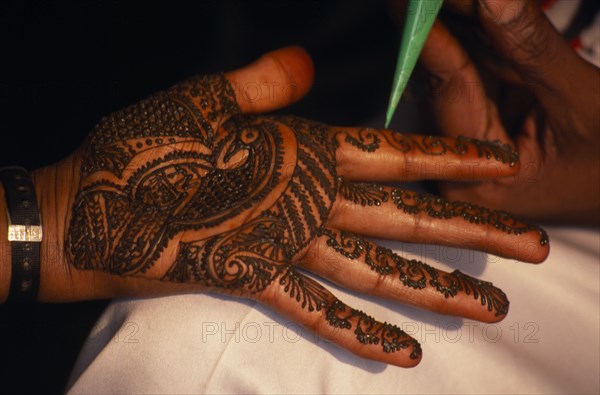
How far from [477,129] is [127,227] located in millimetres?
897

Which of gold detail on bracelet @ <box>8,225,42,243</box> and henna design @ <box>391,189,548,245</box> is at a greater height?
henna design @ <box>391,189,548,245</box>

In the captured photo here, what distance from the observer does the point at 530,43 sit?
1333mm

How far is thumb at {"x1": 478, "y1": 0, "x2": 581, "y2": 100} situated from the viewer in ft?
4.22

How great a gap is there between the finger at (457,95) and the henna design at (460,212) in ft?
0.85

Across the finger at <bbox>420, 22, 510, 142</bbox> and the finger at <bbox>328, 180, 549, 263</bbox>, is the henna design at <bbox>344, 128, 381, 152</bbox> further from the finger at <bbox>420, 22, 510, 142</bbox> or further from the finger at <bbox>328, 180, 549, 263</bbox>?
the finger at <bbox>420, 22, 510, 142</bbox>

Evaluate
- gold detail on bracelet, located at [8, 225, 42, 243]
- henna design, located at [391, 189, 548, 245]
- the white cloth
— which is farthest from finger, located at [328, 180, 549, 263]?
gold detail on bracelet, located at [8, 225, 42, 243]

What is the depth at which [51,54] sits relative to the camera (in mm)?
2240

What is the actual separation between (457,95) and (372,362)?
0.70m

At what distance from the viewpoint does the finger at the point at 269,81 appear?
140cm

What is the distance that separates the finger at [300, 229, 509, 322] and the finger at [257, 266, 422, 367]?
0.24ft

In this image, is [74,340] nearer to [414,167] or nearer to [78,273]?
[78,273]

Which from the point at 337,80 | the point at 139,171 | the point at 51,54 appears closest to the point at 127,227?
the point at 139,171

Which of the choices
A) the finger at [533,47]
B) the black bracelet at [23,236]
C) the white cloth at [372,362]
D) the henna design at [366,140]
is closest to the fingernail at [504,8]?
the finger at [533,47]

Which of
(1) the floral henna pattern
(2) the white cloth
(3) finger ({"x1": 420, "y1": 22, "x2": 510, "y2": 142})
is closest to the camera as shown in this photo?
(2) the white cloth
